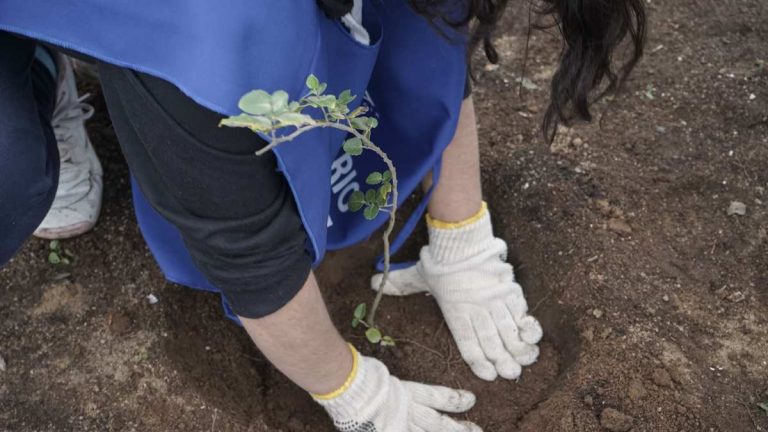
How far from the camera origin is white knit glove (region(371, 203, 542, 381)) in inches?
66.8

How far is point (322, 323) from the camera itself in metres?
1.36

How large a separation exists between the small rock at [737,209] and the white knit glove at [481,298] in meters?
0.53

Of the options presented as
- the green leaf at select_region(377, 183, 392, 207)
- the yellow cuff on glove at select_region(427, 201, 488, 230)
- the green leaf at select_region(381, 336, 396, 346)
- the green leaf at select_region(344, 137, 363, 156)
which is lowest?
the green leaf at select_region(381, 336, 396, 346)

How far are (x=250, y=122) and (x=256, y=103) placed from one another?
3 cm

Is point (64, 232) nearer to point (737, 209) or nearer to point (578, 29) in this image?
point (578, 29)

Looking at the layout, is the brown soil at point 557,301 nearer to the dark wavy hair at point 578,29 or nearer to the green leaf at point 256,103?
the dark wavy hair at point 578,29

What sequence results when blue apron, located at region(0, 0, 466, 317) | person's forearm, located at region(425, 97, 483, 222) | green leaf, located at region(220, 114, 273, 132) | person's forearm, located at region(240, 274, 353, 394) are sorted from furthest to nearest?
person's forearm, located at region(425, 97, 483, 222)
person's forearm, located at region(240, 274, 353, 394)
blue apron, located at region(0, 0, 466, 317)
green leaf, located at region(220, 114, 273, 132)

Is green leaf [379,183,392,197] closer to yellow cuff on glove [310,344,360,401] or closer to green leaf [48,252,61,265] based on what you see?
yellow cuff on glove [310,344,360,401]

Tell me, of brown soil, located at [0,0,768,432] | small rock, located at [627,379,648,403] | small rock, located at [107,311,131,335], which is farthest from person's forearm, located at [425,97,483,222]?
small rock, located at [107,311,131,335]

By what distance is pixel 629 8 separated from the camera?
117 centimetres

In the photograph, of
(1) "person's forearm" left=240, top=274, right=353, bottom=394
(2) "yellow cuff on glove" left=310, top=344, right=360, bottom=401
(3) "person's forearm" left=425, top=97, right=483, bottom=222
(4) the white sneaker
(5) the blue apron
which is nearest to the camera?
(5) the blue apron

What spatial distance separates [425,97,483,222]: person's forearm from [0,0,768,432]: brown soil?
0.23m

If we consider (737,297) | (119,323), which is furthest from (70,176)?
(737,297)

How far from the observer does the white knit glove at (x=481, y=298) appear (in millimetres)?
1696
